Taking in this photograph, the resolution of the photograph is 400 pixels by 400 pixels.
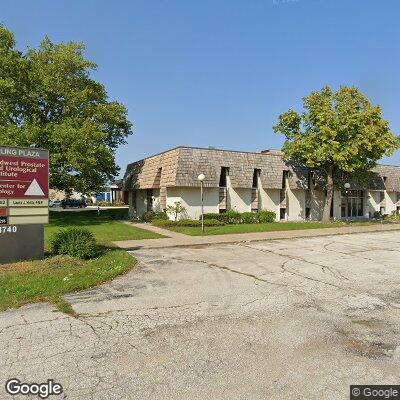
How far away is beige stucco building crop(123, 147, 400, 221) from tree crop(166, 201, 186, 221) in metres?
0.39

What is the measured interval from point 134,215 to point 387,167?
27.4m

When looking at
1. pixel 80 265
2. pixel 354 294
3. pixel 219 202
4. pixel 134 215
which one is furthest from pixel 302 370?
pixel 134 215

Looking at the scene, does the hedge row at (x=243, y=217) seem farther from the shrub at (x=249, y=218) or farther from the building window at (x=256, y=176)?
the building window at (x=256, y=176)

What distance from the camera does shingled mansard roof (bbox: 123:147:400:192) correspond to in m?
25.0

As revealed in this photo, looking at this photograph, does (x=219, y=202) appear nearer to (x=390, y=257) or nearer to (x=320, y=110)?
(x=320, y=110)

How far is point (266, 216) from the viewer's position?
90.2ft

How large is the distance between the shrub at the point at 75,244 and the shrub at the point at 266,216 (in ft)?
57.3

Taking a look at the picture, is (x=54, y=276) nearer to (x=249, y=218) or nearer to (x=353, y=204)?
(x=249, y=218)

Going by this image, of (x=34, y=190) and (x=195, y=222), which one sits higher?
(x=34, y=190)

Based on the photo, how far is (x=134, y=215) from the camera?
34.1 meters

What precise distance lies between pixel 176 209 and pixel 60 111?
1391cm

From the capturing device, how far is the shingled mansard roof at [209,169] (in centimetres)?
2503

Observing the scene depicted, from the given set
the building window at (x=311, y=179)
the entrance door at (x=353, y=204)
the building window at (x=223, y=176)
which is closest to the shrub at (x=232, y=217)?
the building window at (x=223, y=176)

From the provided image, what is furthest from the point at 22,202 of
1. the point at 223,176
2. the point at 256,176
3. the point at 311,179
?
the point at 311,179
